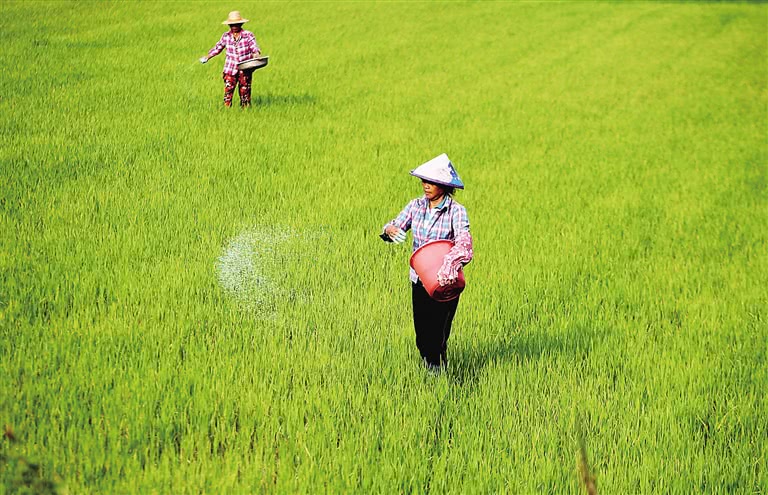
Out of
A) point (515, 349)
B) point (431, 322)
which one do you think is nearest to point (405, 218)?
point (431, 322)

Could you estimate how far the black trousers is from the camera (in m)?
3.52

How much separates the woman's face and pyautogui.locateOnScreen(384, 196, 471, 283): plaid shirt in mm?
44

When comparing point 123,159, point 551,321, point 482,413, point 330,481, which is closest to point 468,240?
point 482,413

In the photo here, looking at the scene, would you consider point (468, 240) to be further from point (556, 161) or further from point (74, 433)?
point (556, 161)

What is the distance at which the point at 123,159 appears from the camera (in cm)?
747

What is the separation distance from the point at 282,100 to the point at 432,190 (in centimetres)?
800

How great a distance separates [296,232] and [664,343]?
9.01 ft

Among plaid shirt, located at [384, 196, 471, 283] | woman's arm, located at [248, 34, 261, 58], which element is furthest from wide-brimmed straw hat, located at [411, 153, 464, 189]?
woman's arm, located at [248, 34, 261, 58]

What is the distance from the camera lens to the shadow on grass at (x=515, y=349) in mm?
3926

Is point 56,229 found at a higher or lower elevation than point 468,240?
lower

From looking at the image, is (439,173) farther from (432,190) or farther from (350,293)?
(350,293)

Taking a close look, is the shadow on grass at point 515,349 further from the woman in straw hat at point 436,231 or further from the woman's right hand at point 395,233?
the woman's right hand at point 395,233

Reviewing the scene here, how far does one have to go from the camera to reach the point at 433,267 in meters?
3.23

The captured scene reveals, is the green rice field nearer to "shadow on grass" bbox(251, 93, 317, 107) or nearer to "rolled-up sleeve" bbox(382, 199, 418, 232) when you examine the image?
"shadow on grass" bbox(251, 93, 317, 107)
